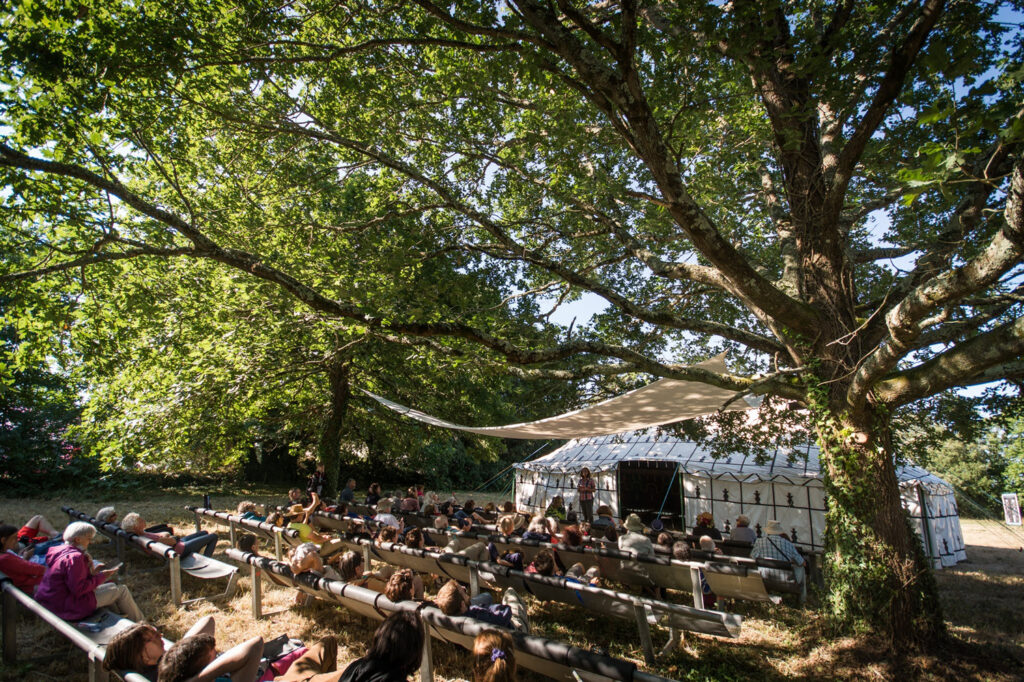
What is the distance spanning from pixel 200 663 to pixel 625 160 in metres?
6.70

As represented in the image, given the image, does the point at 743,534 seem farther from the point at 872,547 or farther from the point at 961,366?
the point at 961,366

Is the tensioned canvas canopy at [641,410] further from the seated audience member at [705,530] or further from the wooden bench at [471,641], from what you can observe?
the seated audience member at [705,530]

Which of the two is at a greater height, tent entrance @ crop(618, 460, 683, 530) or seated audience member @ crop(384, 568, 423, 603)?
tent entrance @ crop(618, 460, 683, 530)

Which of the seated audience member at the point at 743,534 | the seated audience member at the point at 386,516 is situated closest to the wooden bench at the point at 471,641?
the seated audience member at the point at 386,516

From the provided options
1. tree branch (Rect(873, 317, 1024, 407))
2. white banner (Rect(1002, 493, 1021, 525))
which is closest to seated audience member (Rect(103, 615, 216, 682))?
tree branch (Rect(873, 317, 1024, 407))

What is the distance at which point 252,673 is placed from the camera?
2.22 meters

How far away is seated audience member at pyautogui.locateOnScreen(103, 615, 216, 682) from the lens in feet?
7.27

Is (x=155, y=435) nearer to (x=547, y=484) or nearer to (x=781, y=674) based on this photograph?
(x=781, y=674)

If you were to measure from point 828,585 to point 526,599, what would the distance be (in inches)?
113

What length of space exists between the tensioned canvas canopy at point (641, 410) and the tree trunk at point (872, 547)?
3.54 feet

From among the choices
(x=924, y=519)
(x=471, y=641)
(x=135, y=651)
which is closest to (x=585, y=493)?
(x=924, y=519)

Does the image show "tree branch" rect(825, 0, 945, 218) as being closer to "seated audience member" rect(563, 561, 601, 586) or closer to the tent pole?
"seated audience member" rect(563, 561, 601, 586)

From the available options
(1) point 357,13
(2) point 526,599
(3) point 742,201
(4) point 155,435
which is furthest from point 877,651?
(4) point 155,435

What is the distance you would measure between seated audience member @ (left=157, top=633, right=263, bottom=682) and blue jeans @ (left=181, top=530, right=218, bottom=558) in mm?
3607
